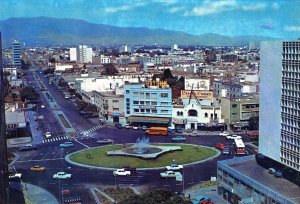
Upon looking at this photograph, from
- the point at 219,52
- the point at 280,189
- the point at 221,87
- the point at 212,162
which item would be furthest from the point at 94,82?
the point at 219,52

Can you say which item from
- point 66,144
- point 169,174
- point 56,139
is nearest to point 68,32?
point 56,139

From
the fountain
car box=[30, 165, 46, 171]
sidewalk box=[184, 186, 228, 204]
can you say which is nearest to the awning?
the fountain

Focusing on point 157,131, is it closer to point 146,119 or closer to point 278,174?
point 146,119

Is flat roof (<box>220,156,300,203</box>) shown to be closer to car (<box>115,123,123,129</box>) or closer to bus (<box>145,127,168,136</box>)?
bus (<box>145,127,168,136</box>)

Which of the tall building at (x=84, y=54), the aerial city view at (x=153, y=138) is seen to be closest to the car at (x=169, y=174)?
the aerial city view at (x=153, y=138)

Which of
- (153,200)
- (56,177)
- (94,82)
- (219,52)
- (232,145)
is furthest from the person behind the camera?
(219,52)

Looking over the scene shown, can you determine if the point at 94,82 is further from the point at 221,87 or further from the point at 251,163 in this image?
the point at 251,163
